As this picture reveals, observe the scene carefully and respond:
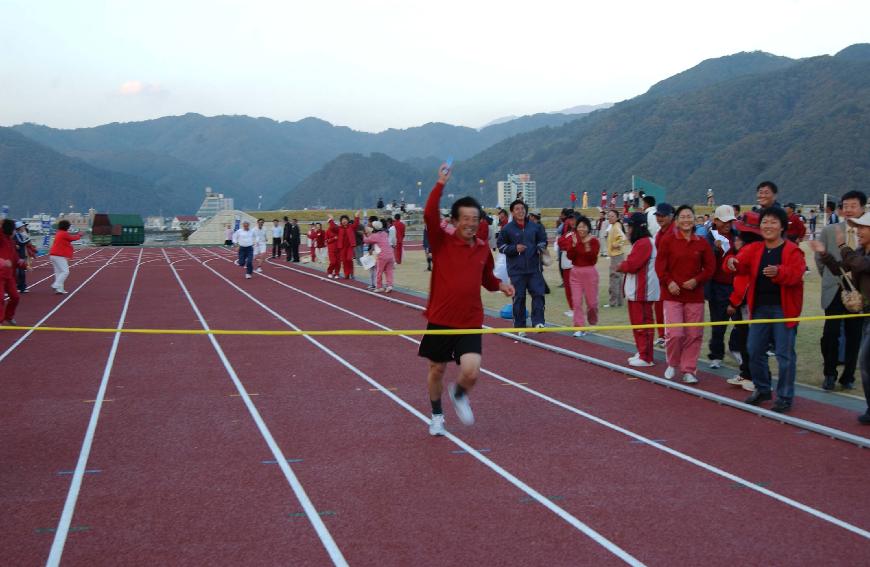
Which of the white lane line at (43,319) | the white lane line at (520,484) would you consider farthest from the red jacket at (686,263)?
the white lane line at (43,319)

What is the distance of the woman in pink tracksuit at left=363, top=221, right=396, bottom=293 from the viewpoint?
18.7 m

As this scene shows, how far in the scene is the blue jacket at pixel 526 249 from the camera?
11.2 m

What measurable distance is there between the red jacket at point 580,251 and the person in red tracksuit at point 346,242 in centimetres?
1163

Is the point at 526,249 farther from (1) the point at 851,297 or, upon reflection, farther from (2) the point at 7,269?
(2) the point at 7,269

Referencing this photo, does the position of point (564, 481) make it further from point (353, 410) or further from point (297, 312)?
point (297, 312)

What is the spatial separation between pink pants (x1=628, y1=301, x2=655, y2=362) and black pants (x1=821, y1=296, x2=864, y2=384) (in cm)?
189

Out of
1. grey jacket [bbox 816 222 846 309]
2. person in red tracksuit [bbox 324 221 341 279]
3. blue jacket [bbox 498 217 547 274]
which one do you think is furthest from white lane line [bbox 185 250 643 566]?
person in red tracksuit [bbox 324 221 341 279]

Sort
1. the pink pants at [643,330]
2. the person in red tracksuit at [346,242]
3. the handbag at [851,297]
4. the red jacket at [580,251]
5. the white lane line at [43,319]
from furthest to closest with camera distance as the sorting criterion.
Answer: the person in red tracksuit at [346,242]
the red jacket at [580,251]
the white lane line at [43,319]
the pink pants at [643,330]
the handbag at [851,297]

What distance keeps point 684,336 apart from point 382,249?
438 inches

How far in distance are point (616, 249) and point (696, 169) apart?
136 metres

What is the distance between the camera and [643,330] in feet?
31.0

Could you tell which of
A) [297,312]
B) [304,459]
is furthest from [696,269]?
[297,312]

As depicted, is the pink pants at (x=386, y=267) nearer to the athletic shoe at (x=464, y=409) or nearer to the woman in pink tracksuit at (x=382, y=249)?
the woman in pink tracksuit at (x=382, y=249)

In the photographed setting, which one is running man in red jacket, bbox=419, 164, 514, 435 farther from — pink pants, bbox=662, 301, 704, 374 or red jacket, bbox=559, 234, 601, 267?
red jacket, bbox=559, 234, 601, 267
